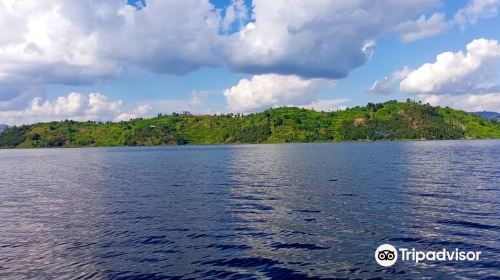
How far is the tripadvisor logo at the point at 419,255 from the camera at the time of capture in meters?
29.7

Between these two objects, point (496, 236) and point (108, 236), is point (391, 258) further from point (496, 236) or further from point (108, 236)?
point (108, 236)

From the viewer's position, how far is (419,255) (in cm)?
3109

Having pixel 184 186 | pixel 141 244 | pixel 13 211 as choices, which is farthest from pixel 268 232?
pixel 184 186

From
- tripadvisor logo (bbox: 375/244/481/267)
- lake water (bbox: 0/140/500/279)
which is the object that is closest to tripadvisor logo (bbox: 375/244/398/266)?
tripadvisor logo (bbox: 375/244/481/267)

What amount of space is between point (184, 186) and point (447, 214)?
46.8 metres

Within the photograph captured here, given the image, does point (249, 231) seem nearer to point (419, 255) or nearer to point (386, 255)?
point (386, 255)

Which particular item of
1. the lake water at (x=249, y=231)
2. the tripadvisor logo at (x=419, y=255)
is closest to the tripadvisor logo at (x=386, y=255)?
the tripadvisor logo at (x=419, y=255)

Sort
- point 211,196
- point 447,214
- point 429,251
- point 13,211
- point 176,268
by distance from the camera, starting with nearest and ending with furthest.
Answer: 1. point 176,268
2. point 429,251
3. point 447,214
4. point 13,211
5. point 211,196

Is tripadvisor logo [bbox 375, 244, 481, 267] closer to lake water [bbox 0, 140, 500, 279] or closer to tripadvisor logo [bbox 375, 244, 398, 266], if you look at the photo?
tripadvisor logo [bbox 375, 244, 398, 266]

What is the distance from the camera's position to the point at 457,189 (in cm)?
6425

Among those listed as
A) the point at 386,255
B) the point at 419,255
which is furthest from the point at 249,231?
the point at 419,255

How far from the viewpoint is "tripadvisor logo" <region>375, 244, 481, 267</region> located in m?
29.7

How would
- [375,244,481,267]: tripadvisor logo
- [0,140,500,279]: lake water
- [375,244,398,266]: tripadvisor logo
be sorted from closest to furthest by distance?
[0,140,500,279]: lake water < [375,244,398,266]: tripadvisor logo < [375,244,481,267]: tripadvisor logo

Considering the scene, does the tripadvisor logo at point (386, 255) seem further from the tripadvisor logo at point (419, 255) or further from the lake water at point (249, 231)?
the lake water at point (249, 231)
